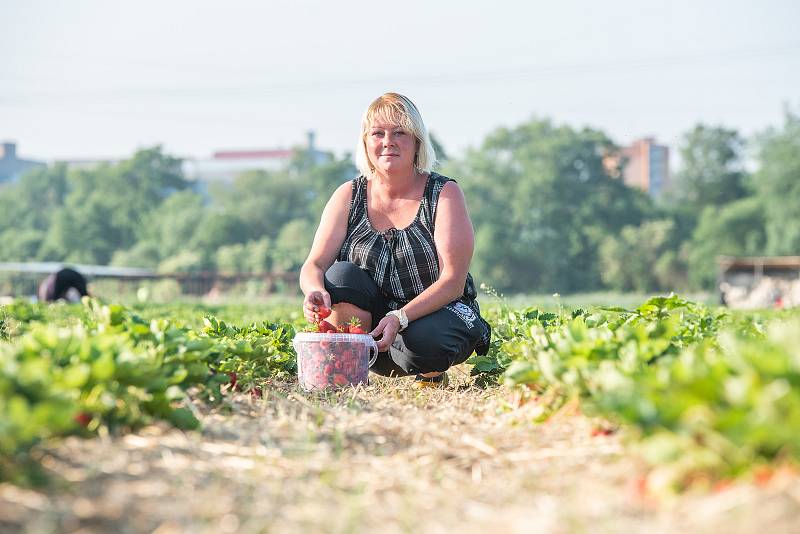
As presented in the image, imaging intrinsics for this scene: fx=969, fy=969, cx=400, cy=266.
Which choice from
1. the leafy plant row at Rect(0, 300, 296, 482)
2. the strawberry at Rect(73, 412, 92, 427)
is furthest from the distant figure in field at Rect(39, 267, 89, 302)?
the strawberry at Rect(73, 412, 92, 427)

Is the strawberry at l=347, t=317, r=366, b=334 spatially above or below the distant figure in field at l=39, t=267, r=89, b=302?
above

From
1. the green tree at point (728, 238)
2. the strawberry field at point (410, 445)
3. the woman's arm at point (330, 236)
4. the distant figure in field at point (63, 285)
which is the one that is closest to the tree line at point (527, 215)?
the green tree at point (728, 238)

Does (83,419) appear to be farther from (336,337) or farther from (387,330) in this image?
(387,330)

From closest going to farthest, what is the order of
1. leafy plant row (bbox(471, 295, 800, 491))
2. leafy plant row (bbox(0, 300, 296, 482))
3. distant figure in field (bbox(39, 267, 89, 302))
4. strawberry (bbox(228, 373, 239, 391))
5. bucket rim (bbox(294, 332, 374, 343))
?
leafy plant row (bbox(471, 295, 800, 491))
leafy plant row (bbox(0, 300, 296, 482))
strawberry (bbox(228, 373, 239, 391))
bucket rim (bbox(294, 332, 374, 343))
distant figure in field (bbox(39, 267, 89, 302))

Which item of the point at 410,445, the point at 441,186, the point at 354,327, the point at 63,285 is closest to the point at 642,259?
the point at 63,285

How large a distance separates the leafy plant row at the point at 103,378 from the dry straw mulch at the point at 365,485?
9 centimetres

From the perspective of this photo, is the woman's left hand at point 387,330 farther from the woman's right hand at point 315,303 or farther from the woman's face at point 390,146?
the woman's face at point 390,146

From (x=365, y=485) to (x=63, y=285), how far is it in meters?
12.2

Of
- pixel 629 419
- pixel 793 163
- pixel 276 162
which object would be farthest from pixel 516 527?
pixel 276 162

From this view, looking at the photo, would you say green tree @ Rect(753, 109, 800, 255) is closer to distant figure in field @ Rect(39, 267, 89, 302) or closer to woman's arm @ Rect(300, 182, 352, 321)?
distant figure in field @ Rect(39, 267, 89, 302)

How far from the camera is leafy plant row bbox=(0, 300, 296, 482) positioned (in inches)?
91.2

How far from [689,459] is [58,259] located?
76.6 meters

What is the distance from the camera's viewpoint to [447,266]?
471cm

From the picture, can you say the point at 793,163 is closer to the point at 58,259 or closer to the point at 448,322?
the point at 58,259
